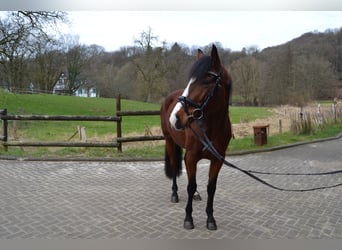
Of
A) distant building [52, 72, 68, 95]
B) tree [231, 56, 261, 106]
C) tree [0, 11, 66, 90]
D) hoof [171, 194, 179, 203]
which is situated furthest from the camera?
distant building [52, 72, 68, 95]

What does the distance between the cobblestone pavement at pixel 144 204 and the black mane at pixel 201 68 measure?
1.63 metres

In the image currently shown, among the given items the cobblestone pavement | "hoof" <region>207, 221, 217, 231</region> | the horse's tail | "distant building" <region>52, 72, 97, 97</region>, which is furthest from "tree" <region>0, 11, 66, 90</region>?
"distant building" <region>52, 72, 97, 97</region>

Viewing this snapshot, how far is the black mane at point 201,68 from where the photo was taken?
2.71 meters

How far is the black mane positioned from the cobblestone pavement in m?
1.63

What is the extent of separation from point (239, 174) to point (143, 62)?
29559 mm

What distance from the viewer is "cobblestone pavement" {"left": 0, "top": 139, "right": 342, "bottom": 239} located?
294 cm

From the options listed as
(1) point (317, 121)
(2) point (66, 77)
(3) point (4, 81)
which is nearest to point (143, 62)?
(2) point (66, 77)

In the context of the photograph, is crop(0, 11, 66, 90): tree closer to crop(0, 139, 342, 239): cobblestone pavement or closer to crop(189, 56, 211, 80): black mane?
crop(0, 139, 342, 239): cobblestone pavement

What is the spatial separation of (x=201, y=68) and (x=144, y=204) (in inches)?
79.8

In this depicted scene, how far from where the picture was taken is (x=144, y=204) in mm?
3744

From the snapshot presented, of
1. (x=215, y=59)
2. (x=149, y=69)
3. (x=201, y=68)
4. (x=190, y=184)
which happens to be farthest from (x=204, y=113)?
(x=149, y=69)

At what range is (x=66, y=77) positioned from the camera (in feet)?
135

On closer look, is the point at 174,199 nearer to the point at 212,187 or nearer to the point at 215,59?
the point at 212,187

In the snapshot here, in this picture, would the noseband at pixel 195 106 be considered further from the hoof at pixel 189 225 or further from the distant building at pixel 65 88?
the distant building at pixel 65 88
